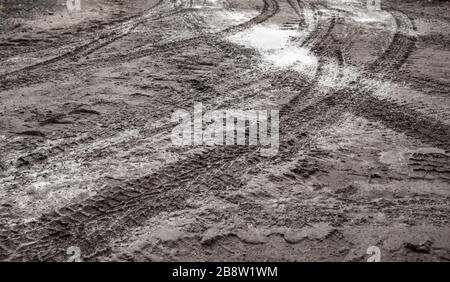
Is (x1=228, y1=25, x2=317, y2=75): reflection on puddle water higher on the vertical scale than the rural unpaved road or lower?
higher

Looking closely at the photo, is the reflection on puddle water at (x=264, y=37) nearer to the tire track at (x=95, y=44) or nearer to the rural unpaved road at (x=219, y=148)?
the rural unpaved road at (x=219, y=148)

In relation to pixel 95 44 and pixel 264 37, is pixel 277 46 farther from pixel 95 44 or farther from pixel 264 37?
pixel 95 44

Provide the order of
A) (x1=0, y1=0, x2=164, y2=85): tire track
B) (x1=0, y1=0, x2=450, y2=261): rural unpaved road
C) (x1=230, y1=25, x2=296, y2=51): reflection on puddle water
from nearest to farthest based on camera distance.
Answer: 1. (x1=0, y1=0, x2=450, y2=261): rural unpaved road
2. (x1=0, y1=0, x2=164, y2=85): tire track
3. (x1=230, y1=25, x2=296, y2=51): reflection on puddle water

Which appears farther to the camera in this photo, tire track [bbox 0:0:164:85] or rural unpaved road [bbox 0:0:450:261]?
tire track [bbox 0:0:164:85]

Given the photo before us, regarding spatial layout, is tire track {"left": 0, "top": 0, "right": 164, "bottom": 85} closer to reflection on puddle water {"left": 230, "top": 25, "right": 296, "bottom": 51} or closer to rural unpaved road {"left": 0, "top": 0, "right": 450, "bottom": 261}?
rural unpaved road {"left": 0, "top": 0, "right": 450, "bottom": 261}

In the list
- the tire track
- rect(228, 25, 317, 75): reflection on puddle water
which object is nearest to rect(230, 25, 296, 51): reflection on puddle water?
rect(228, 25, 317, 75): reflection on puddle water
